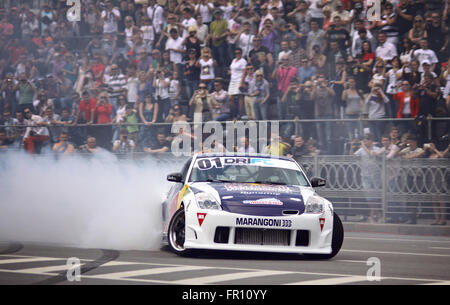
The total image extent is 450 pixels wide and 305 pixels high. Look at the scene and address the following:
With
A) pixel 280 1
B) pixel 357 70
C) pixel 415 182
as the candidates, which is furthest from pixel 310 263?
pixel 280 1

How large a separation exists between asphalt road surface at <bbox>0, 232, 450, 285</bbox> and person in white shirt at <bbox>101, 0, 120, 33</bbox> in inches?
479

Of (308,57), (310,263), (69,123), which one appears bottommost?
(310,263)

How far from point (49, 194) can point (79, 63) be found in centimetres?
960

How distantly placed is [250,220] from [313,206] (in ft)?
2.89

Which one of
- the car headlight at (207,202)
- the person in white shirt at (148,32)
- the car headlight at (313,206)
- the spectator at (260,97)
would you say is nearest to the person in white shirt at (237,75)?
the spectator at (260,97)

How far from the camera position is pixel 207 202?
932cm

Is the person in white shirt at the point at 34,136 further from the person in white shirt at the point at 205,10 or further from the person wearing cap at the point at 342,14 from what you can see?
the person wearing cap at the point at 342,14

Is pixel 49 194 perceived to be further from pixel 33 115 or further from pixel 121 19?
pixel 121 19

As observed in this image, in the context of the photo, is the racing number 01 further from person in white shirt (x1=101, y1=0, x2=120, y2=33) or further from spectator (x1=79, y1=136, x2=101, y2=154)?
person in white shirt (x1=101, y1=0, x2=120, y2=33)

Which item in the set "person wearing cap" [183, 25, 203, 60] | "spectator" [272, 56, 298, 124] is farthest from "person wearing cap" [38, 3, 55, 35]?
"spectator" [272, 56, 298, 124]

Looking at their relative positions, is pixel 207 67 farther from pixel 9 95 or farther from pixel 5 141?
pixel 9 95

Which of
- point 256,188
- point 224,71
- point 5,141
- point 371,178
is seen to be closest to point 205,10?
point 224,71

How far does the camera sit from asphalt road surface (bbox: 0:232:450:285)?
23.8 ft

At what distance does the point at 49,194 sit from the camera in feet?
44.2
